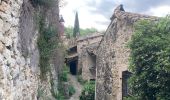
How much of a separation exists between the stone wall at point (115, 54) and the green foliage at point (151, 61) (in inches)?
139

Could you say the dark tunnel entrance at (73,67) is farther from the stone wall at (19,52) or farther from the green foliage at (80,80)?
the stone wall at (19,52)

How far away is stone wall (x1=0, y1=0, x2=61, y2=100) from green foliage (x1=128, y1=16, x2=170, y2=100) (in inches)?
111

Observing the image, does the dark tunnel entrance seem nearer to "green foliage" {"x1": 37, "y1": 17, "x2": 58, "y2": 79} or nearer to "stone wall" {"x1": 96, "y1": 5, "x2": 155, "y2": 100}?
"stone wall" {"x1": 96, "y1": 5, "x2": 155, "y2": 100}

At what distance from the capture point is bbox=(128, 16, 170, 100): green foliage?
8.38 m

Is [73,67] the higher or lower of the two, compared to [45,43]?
higher

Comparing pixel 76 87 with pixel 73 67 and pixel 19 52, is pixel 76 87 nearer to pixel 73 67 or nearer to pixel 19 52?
pixel 73 67

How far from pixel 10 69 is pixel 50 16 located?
5.68 meters

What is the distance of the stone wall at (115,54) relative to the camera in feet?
43.9

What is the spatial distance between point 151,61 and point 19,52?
3.27 meters

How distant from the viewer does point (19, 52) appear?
29.8ft

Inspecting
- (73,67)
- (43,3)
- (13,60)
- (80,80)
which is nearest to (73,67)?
(73,67)

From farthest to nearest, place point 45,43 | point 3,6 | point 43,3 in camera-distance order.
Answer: point 45,43 → point 43,3 → point 3,6

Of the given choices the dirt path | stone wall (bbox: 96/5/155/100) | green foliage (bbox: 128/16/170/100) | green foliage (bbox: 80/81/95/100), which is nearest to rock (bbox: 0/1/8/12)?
green foliage (bbox: 128/16/170/100)

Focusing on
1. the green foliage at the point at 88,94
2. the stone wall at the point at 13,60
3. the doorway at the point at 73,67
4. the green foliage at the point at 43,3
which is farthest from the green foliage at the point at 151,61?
the doorway at the point at 73,67
